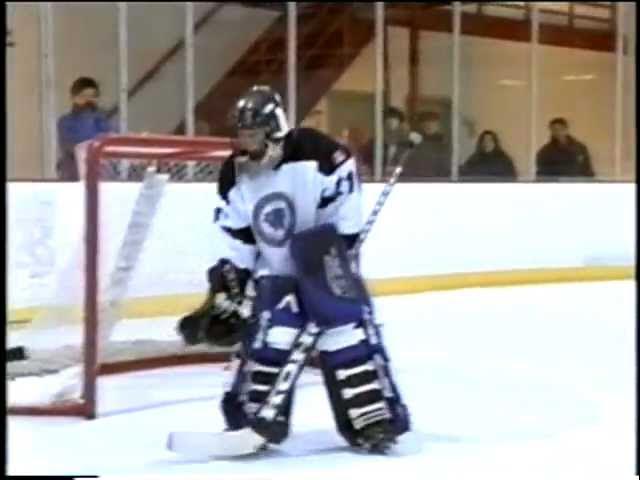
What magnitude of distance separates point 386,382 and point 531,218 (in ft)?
7.46

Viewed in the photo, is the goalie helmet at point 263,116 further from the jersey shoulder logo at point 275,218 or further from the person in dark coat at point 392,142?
the person in dark coat at point 392,142

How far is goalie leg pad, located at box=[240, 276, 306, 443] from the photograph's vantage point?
6.50ft

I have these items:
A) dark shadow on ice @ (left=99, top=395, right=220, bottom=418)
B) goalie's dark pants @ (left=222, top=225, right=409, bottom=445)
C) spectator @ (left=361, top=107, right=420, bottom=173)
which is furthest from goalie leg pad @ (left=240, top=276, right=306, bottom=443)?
spectator @ (left=361, top=107, right=420, bottom=173)

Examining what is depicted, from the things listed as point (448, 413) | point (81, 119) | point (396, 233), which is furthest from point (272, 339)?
point (81, 119)

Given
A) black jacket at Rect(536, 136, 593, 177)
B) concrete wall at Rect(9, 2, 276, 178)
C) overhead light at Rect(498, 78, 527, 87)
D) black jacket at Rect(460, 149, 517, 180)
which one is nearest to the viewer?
concrete wall at Rect(9, 2, 276, 178)

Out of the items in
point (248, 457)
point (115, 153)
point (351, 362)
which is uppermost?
point (115, 153)

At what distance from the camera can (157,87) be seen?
5.10 m

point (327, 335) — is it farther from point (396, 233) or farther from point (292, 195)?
point (396, 233)

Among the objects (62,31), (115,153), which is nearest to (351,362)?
(115,153)

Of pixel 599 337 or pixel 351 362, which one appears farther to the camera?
pixel 599 337

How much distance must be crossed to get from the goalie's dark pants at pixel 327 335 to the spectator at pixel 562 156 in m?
2.93

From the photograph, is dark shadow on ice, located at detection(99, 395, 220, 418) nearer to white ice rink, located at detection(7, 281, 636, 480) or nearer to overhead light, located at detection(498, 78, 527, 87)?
white ice rink, located at detection(7, 281, 636, 480)

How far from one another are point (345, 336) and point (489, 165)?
311 centimetres

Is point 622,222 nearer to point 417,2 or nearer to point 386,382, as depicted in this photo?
point 417,2
